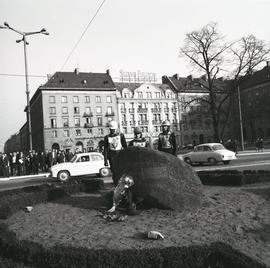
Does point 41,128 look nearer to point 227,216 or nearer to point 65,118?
point 65,118

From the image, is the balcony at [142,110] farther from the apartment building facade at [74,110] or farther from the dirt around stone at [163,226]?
the dirt around stone at [163,226]

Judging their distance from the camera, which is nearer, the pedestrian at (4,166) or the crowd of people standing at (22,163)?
the pedestrian at (4,166)

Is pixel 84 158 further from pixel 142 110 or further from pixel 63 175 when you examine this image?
pixel 142 110

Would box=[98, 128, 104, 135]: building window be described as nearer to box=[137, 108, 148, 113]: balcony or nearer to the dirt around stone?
box=[137, 108, 148, 113]: balcony

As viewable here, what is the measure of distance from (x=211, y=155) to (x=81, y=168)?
9020mm

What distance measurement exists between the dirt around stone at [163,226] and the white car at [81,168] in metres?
10.5

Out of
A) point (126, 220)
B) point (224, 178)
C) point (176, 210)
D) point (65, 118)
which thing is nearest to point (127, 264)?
point (126, 220)

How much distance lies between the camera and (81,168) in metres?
19.9

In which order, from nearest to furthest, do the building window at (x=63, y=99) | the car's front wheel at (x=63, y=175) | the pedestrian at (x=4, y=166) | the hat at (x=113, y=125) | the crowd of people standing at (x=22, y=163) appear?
the hat at (x=113, y=125) → the car's front wheel at (x=63, y=175) → the pedestrian at (x=4, y=166) → the crowd of people standing at (x=22, y=163) → the building window at (x=63, y=99)

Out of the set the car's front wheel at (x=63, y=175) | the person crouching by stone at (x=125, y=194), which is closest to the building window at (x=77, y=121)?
the car's front wheel at (x=63, y=175)

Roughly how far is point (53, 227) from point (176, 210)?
262 centimetres

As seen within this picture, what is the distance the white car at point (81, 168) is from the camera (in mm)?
19422

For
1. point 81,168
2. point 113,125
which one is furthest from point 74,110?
point 113,125

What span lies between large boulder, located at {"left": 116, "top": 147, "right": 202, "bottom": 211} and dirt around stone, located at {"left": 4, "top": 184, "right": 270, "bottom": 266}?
0.24 meters
